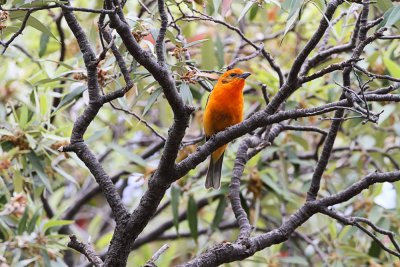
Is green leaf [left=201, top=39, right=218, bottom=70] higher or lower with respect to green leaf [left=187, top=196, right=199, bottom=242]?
higher

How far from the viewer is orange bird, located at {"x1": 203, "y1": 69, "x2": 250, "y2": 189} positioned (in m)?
3.69

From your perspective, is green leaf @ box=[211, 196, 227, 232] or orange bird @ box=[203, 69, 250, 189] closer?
orange bird @ box=[203, 69, 250, 189]

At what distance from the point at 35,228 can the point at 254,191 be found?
4.25ft

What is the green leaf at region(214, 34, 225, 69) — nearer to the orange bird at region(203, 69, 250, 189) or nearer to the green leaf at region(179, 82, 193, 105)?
the orange bird at region(203, 69, 250, 189)

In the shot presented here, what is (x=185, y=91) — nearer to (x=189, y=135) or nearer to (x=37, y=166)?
(x=37, y=166)

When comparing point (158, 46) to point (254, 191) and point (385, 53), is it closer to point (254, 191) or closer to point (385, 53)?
point (254, 191)

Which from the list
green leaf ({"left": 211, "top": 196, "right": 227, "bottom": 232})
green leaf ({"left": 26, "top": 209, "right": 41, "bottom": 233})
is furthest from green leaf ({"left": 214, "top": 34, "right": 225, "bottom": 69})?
green leaf ({"left": 26, "top": 209, "right": 41, "bottom": 233})

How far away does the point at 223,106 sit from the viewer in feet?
12.1

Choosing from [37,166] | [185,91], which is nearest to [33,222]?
[37,166]

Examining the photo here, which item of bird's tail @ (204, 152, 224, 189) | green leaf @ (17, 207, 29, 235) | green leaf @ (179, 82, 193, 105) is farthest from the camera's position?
bird's tail @ (204, 152, 224, 189)

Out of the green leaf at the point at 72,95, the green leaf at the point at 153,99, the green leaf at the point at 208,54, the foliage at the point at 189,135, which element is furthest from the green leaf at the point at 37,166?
the green leaf at the point at 208,54

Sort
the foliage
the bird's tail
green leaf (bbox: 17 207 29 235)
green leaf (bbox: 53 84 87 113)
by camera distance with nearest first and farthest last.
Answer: the foliage
green leaf (bbox: 53 84 87 113)
green leaf (bbox: 17 207 29 235)
the bird's tail

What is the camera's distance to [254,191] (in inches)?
162

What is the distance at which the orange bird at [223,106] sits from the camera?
12.1ft
